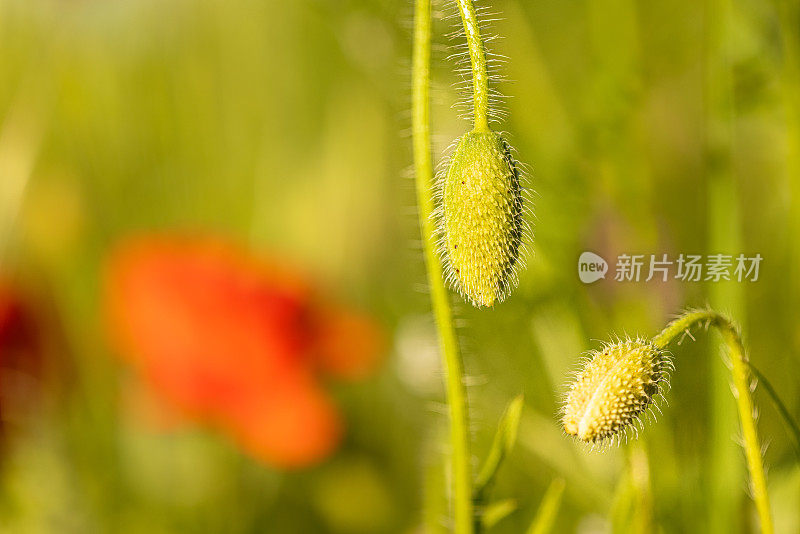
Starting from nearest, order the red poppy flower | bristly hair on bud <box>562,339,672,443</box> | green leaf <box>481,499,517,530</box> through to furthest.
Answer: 1. bristly hair on bud <box>562,339,672,443</box>
2. green leaf <box>481,499,517,530</box>
3. the red poppy flower

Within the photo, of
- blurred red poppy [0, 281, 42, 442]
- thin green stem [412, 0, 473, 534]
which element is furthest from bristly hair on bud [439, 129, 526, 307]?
blurred red poppy [0, 281, 42, 442]

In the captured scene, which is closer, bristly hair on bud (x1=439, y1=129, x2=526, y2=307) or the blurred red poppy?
bristly hair on bud (x1=439, y1=129, x2=526, y2=307)

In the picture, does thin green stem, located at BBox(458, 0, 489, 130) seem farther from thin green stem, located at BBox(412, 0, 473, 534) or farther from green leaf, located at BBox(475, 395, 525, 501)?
green leaf, located at BBox(475, 395, 525, 501)

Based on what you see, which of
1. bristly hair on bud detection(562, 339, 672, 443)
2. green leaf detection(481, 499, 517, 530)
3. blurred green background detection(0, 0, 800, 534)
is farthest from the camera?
blurred green background detection(0, 0, 800, 534)

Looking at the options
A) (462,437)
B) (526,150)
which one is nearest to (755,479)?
(462,437)

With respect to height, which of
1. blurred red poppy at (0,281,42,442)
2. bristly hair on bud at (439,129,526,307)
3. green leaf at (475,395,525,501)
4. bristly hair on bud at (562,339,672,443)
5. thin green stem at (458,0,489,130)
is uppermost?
thin green stem at (458,0,489,130)
